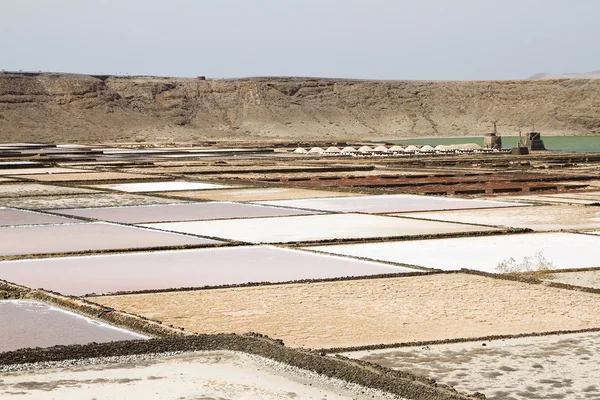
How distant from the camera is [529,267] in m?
12.3

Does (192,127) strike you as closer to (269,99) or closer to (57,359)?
(269,99)

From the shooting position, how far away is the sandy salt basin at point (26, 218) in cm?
1823

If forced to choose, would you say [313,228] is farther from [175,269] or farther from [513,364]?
[513,364]

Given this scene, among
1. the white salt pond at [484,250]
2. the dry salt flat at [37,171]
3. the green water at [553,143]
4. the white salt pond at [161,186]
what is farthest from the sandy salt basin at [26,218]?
the green water at [553,143]

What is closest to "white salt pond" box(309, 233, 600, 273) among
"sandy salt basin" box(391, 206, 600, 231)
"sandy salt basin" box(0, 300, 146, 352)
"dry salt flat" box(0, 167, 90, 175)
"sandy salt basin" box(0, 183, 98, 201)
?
"sandy salt basin" box(391, 206, 600, 231)

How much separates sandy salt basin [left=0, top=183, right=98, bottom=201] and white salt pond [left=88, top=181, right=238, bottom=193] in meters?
0.99

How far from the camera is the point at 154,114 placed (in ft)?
347

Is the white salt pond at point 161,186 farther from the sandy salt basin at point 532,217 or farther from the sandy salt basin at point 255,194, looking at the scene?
the sandy salt basin at point 532,217

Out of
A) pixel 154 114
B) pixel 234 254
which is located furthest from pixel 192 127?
pixel 234 254

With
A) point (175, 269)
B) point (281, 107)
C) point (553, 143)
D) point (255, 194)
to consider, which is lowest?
point (175, 269)

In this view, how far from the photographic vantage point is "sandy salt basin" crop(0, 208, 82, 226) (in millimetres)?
18234

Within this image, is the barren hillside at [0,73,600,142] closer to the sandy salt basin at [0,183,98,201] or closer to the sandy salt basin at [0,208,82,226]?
the sandy salt basin at [0,183,98,201]

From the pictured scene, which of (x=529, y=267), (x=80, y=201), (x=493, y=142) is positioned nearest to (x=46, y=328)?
(x=529, y=267)

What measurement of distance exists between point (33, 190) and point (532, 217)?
12467 mm
